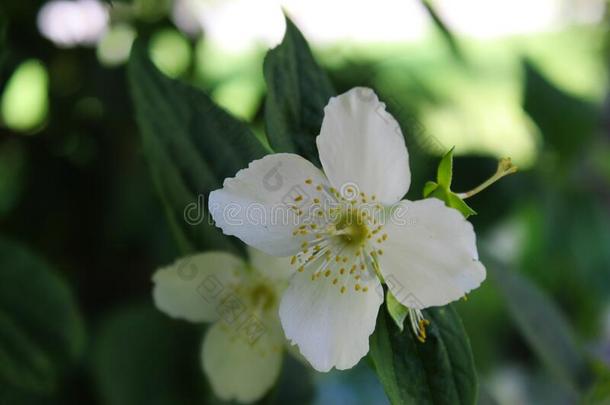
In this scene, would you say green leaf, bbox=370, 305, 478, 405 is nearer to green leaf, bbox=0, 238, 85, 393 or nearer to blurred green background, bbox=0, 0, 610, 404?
blurred green background, bbox=0, 0, 610, 404

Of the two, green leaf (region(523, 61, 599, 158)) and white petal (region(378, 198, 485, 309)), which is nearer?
white petal (region(378, 198, 485, 309))

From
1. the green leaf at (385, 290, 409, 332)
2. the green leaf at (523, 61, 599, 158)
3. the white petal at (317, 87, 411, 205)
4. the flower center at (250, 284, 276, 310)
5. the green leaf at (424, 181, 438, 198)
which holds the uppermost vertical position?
the white petal at (317, 87, 411, 205)

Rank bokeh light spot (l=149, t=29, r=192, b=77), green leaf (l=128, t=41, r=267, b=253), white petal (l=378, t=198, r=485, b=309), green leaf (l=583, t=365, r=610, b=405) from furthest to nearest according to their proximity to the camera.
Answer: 1. bokeh light spot (l=149, t=29, r=192, b=77)
2. green leaf (l=583, t=365, r=610, b=405)
3. green leaf (l=128, t=41, r=267, b=253)
4. white petal (l=378, t=198, r=485, b=309)

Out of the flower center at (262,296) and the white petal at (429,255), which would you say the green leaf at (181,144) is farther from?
the white petal at (429,255)

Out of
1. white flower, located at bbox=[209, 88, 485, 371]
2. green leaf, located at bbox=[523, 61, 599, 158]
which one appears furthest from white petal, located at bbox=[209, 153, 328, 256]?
green leaf, located at bbox=[523, 61, 599, 158]

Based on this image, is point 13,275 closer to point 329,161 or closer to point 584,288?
point 329,161

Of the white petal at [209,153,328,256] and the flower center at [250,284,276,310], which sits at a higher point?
the white petal at [209,153,328,256]

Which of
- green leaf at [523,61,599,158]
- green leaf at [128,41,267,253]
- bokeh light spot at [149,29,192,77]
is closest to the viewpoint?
green leaf at [128,41,267,253]

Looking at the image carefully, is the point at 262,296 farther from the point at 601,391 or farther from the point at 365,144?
the point at 601,391
